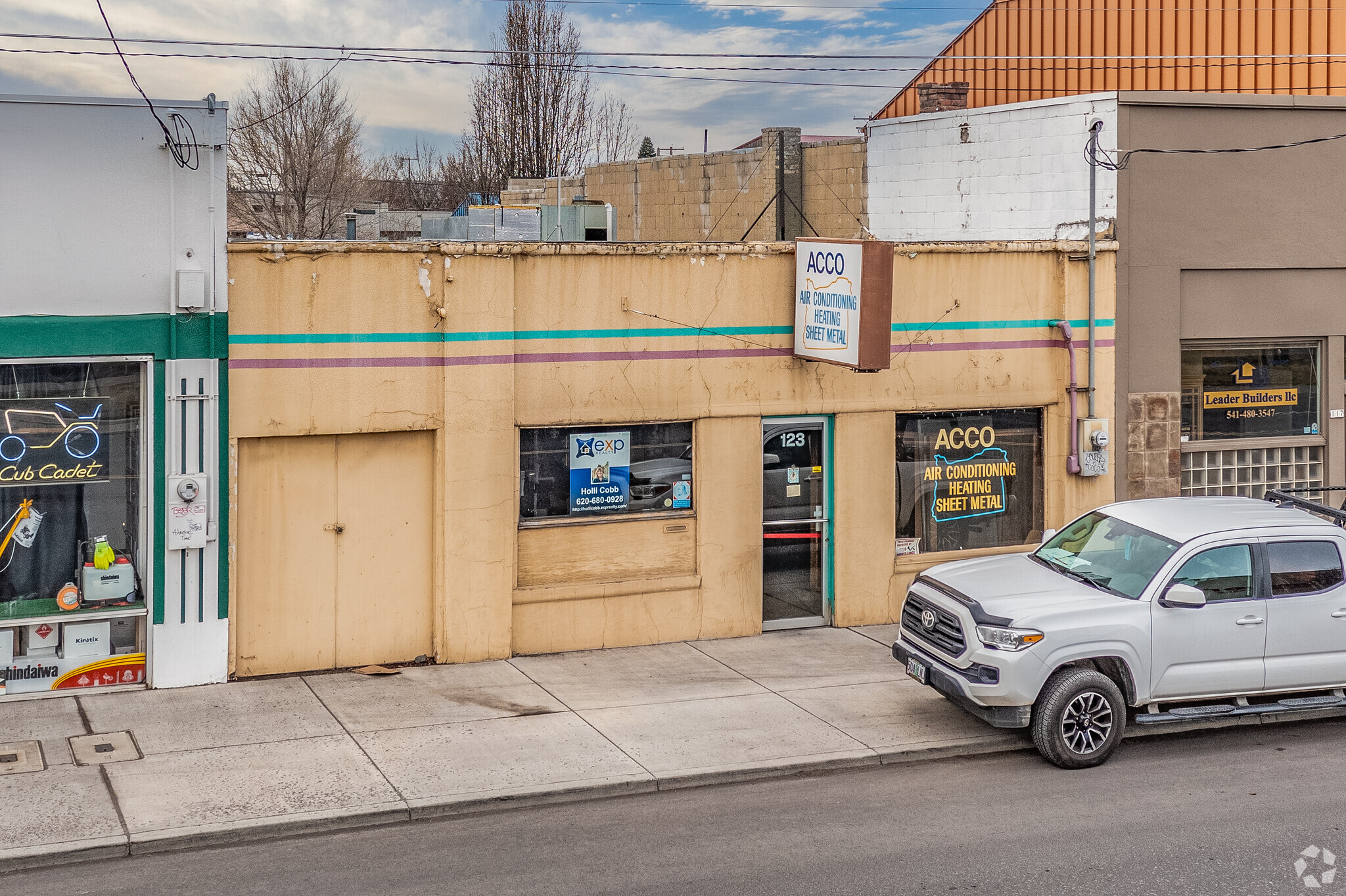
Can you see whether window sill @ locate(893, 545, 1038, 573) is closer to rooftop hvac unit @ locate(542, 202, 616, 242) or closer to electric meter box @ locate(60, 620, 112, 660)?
rooftop hvac unit @ locate(542, 202, 616, 242)

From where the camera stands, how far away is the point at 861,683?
1120 cm

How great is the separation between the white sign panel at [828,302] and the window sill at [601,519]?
2.03 m

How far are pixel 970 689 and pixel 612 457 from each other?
455 centimetres

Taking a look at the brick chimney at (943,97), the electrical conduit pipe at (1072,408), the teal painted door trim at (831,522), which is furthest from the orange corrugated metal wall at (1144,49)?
the teal painted door trim at (831,522)

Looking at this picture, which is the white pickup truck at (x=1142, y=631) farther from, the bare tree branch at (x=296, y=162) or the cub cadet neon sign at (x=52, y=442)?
the bare tree branch at (x=296, y=162)

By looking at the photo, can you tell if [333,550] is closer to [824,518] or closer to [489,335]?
[489,335]

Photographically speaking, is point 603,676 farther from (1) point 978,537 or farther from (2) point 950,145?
(2) point 950,145

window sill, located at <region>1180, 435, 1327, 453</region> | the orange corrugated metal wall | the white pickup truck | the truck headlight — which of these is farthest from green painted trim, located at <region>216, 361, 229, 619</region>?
the orange corrugated metal wall

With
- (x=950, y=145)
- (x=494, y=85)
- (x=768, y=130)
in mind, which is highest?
(x=494, y=85)

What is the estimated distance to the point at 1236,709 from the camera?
9.70 metres

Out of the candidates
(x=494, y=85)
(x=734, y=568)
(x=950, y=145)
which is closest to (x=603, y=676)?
(x=734, y=568)

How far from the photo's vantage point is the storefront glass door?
1303 cm

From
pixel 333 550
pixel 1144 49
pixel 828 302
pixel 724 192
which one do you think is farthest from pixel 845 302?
pixel 724 192

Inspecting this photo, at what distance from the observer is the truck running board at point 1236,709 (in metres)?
9.56
